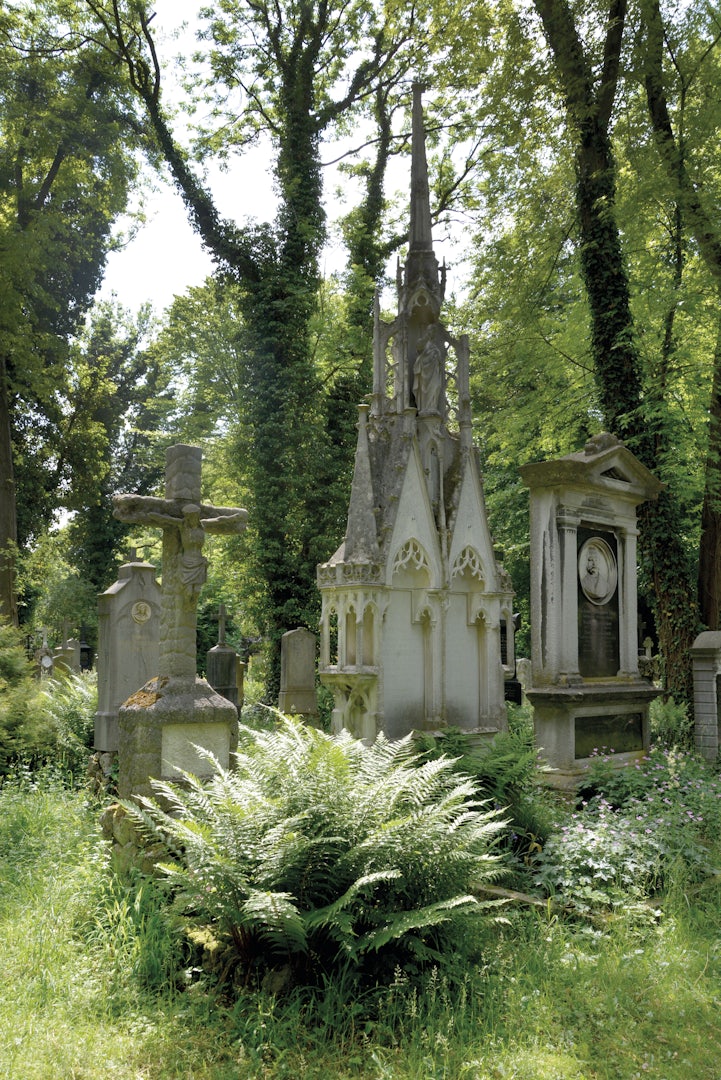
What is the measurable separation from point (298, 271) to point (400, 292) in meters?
10.4

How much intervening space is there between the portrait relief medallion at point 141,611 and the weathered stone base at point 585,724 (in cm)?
514

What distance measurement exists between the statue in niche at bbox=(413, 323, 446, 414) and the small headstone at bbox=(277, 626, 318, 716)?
5850 mm

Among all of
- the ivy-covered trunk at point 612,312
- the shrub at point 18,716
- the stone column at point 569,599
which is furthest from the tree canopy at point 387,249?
the shrub at point 18,716

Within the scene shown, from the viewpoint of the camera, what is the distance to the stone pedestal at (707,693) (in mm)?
9602

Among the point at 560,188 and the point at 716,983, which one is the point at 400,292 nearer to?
the point at 560,188

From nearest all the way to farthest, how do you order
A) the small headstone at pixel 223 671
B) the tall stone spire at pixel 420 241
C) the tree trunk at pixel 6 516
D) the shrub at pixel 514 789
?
the shrub at pixel 514 789
the tall stone spire at pixel 420 241
the small headstone at pixel 223 671
the tree trunk at pixel 6 516

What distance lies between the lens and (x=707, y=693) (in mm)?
9727

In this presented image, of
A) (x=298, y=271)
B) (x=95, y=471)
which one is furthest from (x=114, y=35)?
(x=95, y=471)

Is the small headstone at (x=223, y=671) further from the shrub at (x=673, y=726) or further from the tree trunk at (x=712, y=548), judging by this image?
the tree trunk at (x=712, y=548)

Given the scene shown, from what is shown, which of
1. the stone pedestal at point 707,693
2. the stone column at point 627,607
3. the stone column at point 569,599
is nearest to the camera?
the stone column at point 569,599

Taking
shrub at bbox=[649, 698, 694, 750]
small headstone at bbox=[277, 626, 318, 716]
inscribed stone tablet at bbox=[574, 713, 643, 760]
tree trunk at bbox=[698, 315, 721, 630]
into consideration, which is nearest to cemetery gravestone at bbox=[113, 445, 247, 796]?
inscribed stone tablet at bbox=[574, 713, 643, 760]

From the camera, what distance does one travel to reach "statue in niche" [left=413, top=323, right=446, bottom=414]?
30.9ft

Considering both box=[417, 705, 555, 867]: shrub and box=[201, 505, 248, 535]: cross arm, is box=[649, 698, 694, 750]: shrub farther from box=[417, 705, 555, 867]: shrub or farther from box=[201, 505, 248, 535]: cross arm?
box=[201, 505, 248, 535]: cross arm

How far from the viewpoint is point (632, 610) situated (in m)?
9.20
